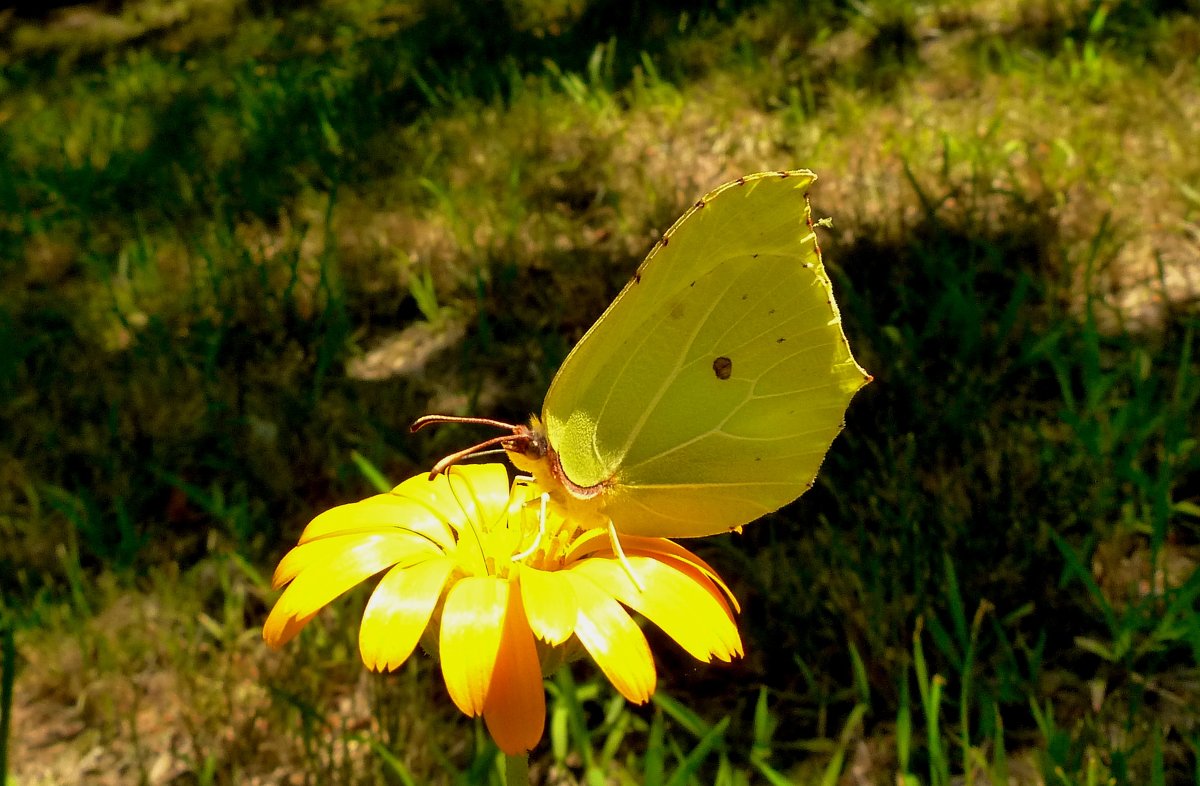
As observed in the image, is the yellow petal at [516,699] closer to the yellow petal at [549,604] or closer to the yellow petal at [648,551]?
the yellow petal at [549,604]

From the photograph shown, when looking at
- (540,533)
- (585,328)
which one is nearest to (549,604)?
(540,533)

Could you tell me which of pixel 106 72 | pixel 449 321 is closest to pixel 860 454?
pixel 449 321

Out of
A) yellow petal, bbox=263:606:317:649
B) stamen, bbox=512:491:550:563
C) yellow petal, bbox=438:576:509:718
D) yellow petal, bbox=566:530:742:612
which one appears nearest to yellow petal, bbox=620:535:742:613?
yellow petal, bbox=566:530:742:612

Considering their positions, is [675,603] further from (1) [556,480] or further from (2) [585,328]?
(2) [585,328]

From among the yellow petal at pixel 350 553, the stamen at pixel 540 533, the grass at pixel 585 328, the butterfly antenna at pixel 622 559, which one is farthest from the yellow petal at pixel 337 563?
the grass at pixel 585 328

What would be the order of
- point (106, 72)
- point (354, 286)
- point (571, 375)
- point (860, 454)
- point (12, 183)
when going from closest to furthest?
point (571, 375) → point (860, 454) → point (354, 286) → point (12, 183) → point (106, 72)

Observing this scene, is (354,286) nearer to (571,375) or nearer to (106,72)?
(571,375)
